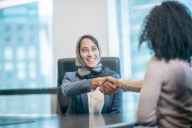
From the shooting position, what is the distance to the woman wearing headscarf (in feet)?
7.61

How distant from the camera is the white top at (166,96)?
1.07 metres

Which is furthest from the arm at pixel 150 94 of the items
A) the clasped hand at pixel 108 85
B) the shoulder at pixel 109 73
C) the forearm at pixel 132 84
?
the shoulder at pixel 109 73

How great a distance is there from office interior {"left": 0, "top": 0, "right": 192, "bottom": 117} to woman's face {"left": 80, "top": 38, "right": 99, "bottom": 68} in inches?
28.6

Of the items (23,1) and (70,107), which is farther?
(23,1)

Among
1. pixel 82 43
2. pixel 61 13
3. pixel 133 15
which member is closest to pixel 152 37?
pixel 82 43

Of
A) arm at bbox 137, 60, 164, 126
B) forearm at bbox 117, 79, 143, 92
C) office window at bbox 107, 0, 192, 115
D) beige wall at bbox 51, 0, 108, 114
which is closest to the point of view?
arm at bbox 137, 60, 164, 126

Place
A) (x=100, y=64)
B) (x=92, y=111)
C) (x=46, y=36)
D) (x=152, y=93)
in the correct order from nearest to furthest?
(x=152, y=93) → (x=92, y=111) → (x=100, y=64) → (x=46, y=36)

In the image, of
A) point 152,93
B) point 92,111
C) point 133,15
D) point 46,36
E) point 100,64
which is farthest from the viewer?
point 46,36

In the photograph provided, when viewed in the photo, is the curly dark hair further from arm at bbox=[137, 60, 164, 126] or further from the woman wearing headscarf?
the woman wearing headscarf

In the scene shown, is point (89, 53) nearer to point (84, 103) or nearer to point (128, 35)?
point (84, 103)

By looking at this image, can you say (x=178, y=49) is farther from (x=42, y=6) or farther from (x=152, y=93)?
(x=42, y=6)

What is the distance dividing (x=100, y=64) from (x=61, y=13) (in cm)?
122

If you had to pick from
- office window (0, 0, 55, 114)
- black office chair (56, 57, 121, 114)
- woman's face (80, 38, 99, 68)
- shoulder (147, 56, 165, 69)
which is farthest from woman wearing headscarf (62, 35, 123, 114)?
shoulder (147, 56, 165, 69)

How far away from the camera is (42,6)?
145 inches
